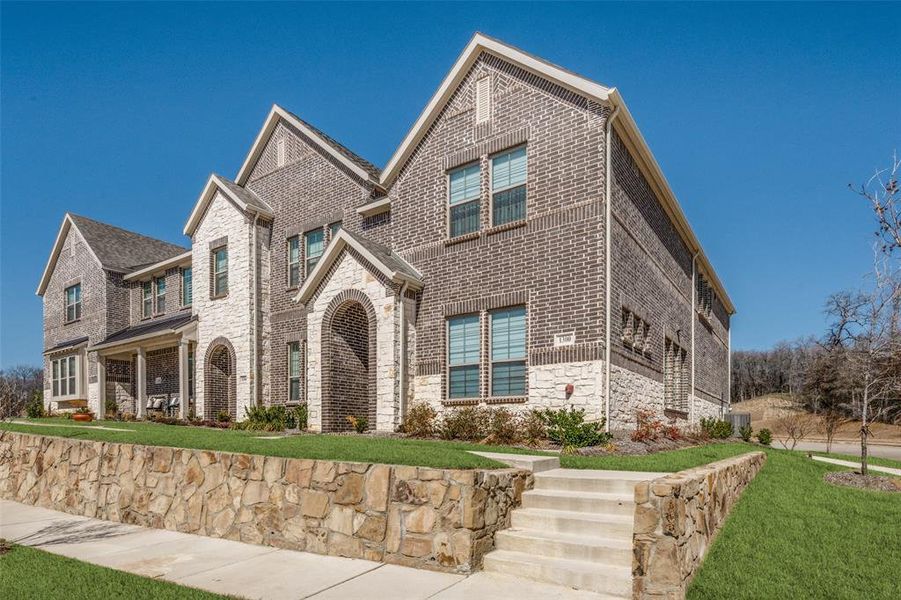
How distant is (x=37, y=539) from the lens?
8.23 meters

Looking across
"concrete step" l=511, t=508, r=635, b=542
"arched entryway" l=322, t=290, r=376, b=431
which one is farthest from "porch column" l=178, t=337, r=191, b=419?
"concrete step" l=511, t=508, r=635, b=542

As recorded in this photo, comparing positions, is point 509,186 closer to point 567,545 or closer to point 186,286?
point 567,545

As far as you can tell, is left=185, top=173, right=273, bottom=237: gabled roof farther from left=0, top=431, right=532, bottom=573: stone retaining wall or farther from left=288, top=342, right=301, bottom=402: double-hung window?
left=0, top=431, right=532, bottom=573: stone retaining wall

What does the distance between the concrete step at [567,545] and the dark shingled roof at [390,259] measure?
8.77m

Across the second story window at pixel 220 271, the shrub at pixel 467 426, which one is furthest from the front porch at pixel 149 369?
the shrub at pixel 467 426

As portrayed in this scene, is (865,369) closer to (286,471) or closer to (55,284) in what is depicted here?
(286,471)

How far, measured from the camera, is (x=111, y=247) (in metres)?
29.1

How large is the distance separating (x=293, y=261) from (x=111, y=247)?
1478 centimetres

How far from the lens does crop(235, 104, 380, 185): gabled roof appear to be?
17969 millimetres

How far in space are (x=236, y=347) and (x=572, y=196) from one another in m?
12.6

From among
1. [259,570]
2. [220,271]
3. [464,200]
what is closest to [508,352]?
[464,200]

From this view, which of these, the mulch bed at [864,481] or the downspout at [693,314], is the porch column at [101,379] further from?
the mulch bed at [864,481]

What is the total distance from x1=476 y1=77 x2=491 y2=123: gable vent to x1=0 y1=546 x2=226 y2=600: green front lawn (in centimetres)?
1178

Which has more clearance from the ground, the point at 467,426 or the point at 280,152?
the point at 280,152
